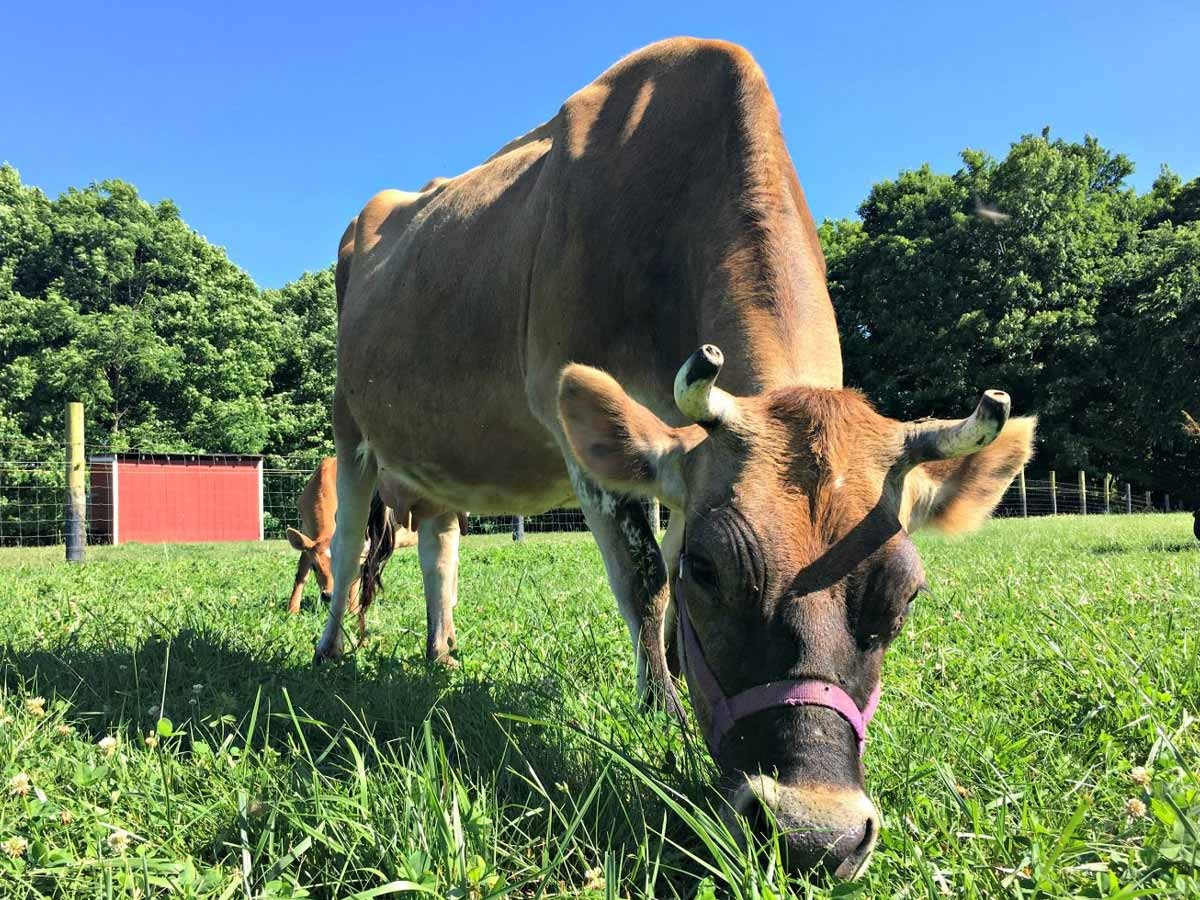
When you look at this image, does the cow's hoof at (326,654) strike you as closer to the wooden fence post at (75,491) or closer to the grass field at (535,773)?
the grass field at (535,773)

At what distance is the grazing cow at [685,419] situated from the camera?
199cm

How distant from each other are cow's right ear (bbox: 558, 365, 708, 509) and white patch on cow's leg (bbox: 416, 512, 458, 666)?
8.17 ft

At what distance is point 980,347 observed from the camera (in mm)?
35281

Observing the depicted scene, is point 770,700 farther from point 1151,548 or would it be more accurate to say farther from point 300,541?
point 1151,548

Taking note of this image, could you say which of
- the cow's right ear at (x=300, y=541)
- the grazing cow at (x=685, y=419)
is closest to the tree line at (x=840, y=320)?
the cow's right ear at (x=300, y=541)

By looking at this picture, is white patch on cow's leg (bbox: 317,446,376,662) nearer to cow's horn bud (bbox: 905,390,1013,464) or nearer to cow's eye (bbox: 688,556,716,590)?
cow's eye (bbox: 688,556,716,590)

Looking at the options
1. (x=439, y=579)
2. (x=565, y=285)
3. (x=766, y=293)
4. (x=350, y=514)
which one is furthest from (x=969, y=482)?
(x=350, y=514)

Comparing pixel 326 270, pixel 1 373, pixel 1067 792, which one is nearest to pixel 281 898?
pixel 1067 792

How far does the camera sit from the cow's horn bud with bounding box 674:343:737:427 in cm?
220

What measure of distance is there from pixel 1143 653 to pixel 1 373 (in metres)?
36.1

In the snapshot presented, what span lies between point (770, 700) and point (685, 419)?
57.0 inches

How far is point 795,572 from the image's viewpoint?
6.59 feet

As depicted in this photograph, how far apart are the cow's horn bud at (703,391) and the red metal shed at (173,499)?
78.9 ft

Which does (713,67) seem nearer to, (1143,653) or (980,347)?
(1143,653)
